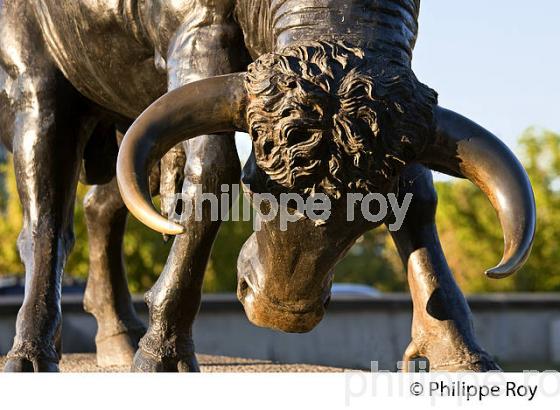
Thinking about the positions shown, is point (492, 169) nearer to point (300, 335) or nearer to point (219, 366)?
point (219, 366)

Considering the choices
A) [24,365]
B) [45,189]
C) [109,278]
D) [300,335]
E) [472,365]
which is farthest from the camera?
[300,335]

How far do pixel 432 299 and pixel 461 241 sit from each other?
30.7 metres

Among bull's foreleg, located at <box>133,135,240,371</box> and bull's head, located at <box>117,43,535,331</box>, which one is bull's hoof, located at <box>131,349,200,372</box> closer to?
bull's foreleg, located at <box>133,135,240,371</box>

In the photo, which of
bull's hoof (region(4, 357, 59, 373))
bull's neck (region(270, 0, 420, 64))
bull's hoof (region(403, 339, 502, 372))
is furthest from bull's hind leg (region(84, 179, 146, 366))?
bull's neck (region(270, 0, 420, 64))

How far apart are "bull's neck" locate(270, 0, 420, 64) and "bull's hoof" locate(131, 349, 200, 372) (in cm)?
137

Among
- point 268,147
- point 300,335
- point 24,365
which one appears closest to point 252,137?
point 268,147

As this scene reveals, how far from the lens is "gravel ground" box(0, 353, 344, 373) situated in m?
6.43

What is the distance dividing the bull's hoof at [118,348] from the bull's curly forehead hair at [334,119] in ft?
11.0

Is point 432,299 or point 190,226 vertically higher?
point 190,226

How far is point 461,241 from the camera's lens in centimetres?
3494

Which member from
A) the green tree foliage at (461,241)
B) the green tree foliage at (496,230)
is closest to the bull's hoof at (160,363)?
the green tree foliage at (461,241)

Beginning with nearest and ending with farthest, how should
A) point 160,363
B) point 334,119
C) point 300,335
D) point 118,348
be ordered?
point 334,119, point 160,363, point 118,348, point 300,335
